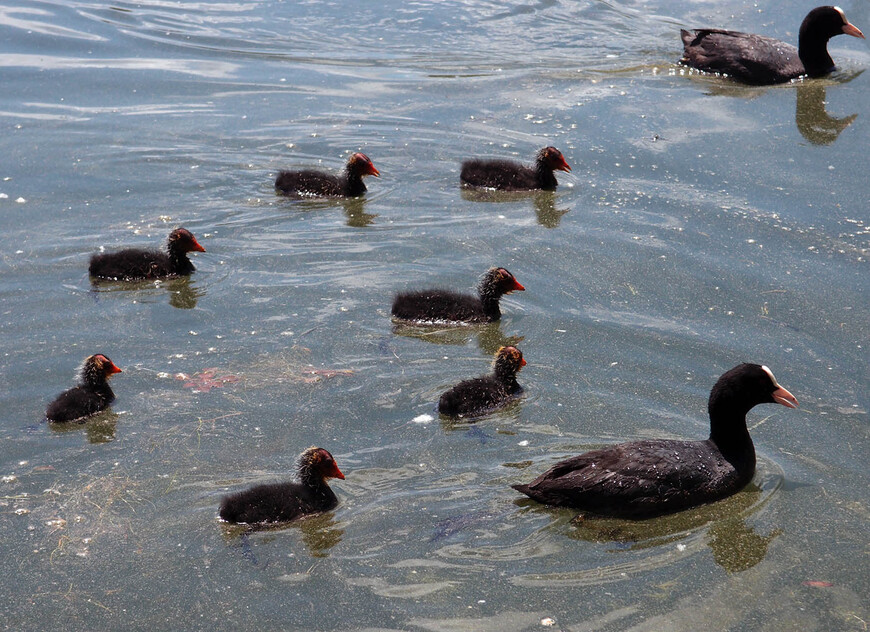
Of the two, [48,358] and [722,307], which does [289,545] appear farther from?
[722,307]

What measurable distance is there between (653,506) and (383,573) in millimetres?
1430

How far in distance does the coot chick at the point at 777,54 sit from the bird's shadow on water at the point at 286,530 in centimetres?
876

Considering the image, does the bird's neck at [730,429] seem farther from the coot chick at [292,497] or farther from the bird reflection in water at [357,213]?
the bird reflection in water at [357,213]

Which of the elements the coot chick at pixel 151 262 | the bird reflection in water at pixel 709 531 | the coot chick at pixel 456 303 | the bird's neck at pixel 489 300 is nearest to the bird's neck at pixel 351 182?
the coot chick at pixel 151 262

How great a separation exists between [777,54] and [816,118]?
4.65ft

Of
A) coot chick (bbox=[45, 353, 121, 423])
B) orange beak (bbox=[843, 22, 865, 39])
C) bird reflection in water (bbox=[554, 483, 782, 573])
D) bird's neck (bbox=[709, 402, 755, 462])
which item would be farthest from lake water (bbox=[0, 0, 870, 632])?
orange beak (bbox=[843, 22, 865, 39])

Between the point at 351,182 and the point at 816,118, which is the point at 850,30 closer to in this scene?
the point at 816,118

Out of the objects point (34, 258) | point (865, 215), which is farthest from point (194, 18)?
point (865, 215)

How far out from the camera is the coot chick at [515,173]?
978 cm

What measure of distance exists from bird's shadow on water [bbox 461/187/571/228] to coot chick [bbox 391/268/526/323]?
190cm

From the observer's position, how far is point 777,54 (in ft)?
40.9

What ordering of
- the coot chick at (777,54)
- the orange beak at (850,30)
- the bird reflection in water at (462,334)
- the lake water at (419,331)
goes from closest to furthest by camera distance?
1. the lake water at (419,331)
2. the bird reflection in water at (462,334)
3. the coot chick at (777,54)
4. the orange beak at (850,30)

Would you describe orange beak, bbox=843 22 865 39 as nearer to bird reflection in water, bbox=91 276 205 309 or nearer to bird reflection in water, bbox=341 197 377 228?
bird reflection in water, bbox=341 197 377 228

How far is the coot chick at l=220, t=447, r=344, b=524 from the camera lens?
17.8 ft
